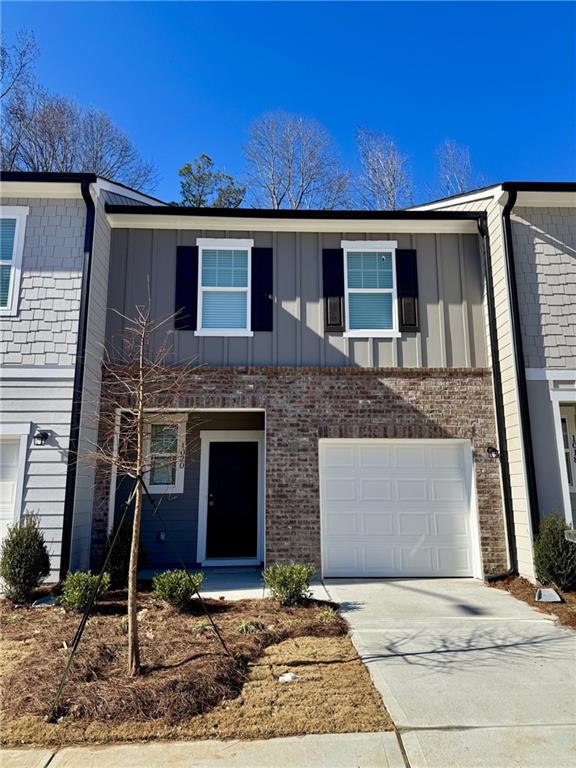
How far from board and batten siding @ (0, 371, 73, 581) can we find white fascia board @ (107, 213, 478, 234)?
2.78 meters

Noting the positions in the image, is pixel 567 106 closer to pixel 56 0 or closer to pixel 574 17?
pixel 574 17

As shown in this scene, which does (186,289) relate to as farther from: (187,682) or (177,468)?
(187,682)

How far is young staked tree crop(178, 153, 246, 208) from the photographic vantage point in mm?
18828

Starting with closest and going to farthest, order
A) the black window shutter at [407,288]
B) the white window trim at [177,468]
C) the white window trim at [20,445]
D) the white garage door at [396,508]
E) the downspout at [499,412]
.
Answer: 1. the white window trim at [20,445]
2. the downspout at [499,412]
3. the white garage door at [396,508]
4. the black window shutter at [407,288]
5. the white window trim at [177,468]

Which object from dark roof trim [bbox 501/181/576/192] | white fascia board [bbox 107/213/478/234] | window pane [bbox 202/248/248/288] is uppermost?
dark roof trim [bbox 501/181/576/192]

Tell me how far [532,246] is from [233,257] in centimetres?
478

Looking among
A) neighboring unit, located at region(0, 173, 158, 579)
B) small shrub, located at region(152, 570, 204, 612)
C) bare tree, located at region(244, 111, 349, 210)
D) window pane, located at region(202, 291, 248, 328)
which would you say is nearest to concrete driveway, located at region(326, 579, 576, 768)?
small shrub, located at region(152, 570, 204, 612)

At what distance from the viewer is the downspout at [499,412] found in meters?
7.38

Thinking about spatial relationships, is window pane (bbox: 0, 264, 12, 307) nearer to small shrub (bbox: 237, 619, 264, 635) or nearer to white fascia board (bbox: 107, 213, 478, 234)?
white fascia board (bbox: 107, 213, 478, 234)

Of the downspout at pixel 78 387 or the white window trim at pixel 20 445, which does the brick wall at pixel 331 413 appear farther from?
the white window trim at pixel 20 445

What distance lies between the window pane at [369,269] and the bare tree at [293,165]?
10597 mm

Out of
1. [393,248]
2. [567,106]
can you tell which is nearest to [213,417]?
[393,248]

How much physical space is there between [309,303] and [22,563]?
17.7 feet

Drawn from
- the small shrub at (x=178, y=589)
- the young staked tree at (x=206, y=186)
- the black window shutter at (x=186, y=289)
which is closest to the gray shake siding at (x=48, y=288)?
the black window shutter at (x=186, y=289)
